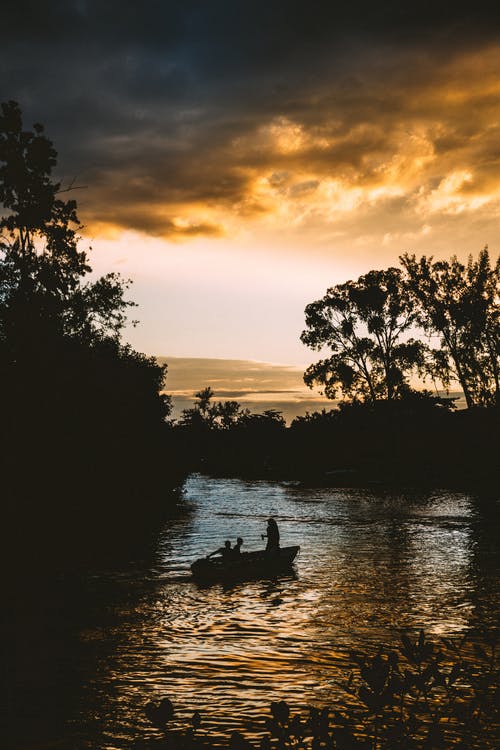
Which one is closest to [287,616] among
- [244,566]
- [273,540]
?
[244,566]

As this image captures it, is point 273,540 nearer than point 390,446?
Yes

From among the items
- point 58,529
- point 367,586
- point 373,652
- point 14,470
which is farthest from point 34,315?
point 373,652

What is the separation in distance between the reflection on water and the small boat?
20.0 inches

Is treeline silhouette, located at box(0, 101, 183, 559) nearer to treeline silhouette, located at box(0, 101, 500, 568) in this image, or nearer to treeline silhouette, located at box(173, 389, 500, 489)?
treeline silhouette, located at box(0, 101, 500, 568)

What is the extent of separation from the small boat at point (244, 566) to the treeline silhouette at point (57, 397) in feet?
32.4

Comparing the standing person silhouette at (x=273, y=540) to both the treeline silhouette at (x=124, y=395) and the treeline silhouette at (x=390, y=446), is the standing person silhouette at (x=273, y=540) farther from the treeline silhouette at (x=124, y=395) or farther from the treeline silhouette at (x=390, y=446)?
the treeline silhouette at (x=390, y=446)

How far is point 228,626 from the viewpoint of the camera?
20188 mm

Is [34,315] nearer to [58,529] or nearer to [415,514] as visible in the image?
[58,529]

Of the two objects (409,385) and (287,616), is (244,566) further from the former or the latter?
(409,385)

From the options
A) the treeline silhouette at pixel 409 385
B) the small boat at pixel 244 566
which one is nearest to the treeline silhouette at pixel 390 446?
the treeline silhouette at pixel 409 385

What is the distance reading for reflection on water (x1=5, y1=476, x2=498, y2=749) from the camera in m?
14.1

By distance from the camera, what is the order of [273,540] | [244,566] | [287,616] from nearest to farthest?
[287,616], [244,566], [273,540]

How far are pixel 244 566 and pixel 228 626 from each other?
6.94 m

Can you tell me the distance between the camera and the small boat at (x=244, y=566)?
87.3 feet
